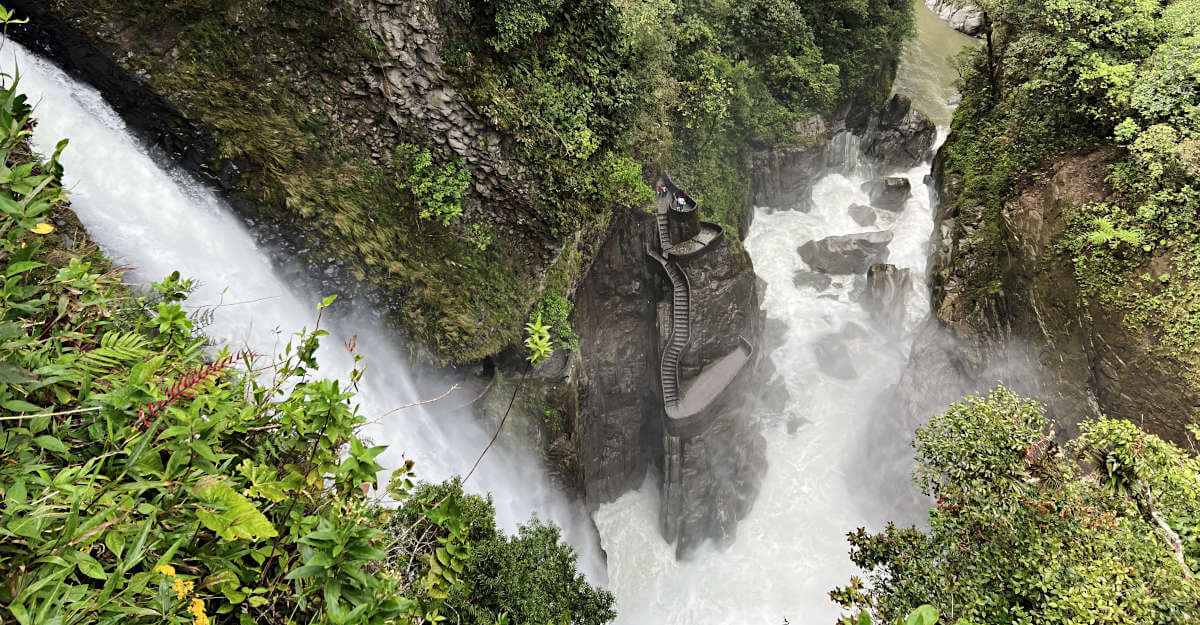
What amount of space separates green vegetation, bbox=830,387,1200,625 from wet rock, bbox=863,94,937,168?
20.8m

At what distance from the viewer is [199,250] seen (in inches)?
330

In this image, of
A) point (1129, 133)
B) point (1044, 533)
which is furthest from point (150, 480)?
point (1129, 133)

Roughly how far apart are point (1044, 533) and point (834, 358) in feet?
50.3

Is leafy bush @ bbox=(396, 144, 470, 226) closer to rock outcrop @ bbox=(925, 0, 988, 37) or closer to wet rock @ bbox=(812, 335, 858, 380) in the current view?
wet rock @ bbox=(812, 335, 858, 380)

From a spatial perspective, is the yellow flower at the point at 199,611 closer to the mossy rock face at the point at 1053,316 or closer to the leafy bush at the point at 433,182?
the leafy bush at the point at 433,182

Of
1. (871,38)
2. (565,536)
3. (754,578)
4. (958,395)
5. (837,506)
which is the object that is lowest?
(754,578)

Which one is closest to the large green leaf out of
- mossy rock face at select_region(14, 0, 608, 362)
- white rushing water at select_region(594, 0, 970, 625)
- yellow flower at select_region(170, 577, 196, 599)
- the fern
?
yellow flower at select_region(170, 577, 196, 599)

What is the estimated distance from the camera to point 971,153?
52.4 ft

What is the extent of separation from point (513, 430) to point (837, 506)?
40.3ft

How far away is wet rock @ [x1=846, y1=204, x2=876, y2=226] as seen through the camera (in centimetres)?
2274

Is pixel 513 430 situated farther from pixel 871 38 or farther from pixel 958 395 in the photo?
pixel 871 38

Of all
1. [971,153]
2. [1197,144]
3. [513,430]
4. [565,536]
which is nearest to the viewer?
[1197,144]

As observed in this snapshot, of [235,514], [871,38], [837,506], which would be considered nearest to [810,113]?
[871,38]

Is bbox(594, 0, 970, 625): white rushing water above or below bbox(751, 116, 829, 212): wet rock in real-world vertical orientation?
below
